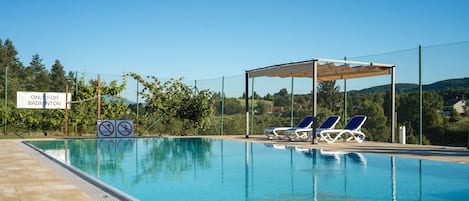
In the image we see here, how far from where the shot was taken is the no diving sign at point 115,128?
14.6m

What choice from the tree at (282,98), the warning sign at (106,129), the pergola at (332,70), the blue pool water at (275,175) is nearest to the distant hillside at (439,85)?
the pergola at (332,70)

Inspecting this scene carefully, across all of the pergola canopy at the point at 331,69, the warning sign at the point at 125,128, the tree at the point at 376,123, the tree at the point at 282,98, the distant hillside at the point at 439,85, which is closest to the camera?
the distant hillside at the point at 439,85

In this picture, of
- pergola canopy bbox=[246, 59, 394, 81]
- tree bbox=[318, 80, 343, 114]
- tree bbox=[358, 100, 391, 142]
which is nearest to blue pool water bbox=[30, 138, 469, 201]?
pergola canopy bbox=[246, 59, 394, 81]

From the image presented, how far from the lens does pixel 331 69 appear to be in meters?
12.8

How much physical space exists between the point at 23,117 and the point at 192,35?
726 centimetres

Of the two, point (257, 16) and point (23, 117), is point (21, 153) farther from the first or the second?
point (257, 16)

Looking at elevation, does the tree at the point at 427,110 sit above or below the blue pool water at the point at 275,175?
above

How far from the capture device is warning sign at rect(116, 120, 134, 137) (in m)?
14.9

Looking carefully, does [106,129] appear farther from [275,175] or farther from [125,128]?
[275,175]

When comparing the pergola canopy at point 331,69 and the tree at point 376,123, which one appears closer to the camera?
the pergola canopy at point 331,69

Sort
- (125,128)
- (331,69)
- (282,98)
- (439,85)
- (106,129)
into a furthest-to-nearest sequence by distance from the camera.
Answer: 1. (282,98)
2. (125,128)
3. (106,129)
4. (331,69)
5. (439,85)

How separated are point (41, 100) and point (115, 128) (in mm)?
2682

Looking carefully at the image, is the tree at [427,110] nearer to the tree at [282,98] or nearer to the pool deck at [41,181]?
the pool deck at [41,181]

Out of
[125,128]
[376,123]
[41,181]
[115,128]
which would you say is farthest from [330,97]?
[41,181]
